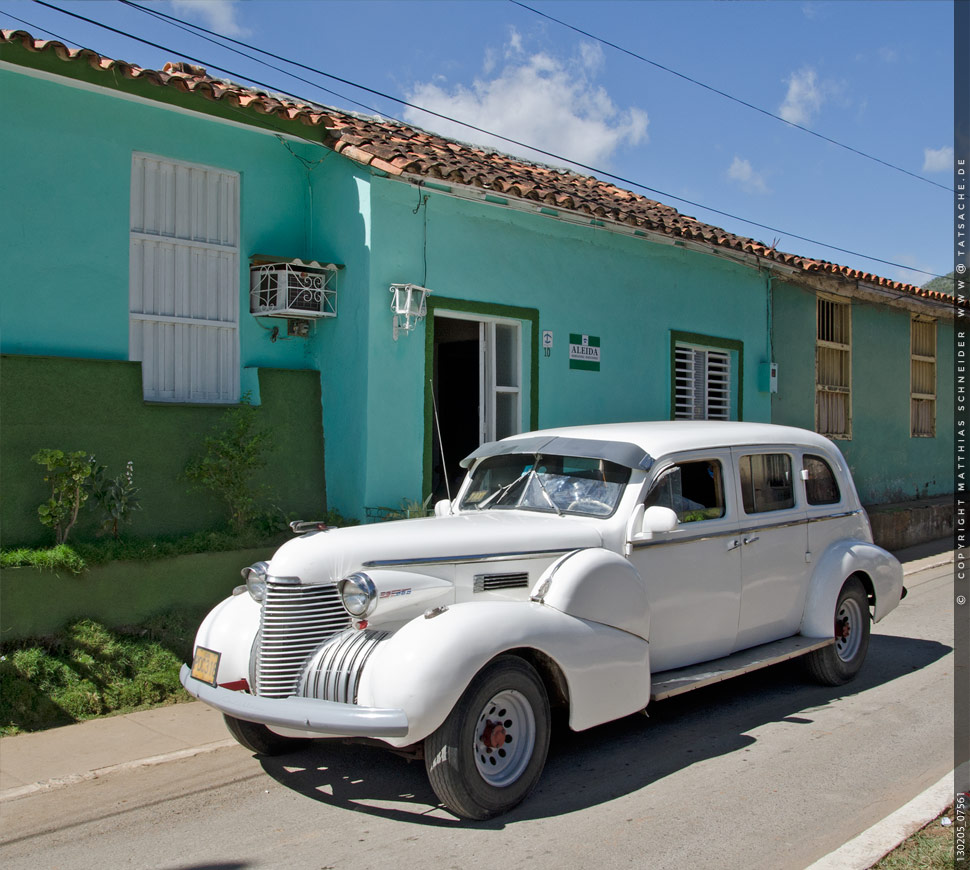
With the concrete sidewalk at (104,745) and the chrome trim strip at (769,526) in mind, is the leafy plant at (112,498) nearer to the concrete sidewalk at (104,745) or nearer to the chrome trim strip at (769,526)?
the concrete sidewalk at (104,745)

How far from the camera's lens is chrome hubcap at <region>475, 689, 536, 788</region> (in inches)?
176

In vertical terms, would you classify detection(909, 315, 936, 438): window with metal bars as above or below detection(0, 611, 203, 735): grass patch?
above

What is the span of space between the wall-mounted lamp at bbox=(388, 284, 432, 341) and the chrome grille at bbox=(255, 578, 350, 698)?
13.6 feet

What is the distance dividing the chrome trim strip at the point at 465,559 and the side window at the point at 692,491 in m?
0.84

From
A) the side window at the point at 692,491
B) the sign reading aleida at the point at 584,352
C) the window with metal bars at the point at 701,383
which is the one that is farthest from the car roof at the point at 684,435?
the window with metal bars at the point at 701,383

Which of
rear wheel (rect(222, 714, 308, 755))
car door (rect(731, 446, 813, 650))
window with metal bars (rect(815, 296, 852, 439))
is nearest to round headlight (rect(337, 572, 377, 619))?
rear wheel (rect(222, 714, 308, 755))

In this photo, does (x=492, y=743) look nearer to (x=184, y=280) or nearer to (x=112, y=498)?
(x=112, y=498)

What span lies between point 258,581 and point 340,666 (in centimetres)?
72

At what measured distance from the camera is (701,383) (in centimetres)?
1223

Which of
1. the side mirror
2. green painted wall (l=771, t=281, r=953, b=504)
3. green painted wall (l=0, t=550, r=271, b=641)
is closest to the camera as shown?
the side mirror

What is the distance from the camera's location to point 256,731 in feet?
17.0

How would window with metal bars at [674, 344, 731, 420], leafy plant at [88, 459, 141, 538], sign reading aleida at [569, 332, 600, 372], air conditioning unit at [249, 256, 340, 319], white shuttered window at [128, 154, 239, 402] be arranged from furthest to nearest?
window with metal bars at [674, 344, 731, 420] < sign reading aleida at [569, 332, 600, 372] < air conditioning unit at [249, 256, 340, 319] < white shuttered window at [128, 154, 239, 402] < leafy plant at [88, 459, 141, 538]

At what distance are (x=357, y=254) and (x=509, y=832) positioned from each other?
545 cm

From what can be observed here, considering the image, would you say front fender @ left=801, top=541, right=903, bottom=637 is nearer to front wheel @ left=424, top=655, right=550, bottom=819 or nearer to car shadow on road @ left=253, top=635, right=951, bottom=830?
car shadow on road @ left=253, top=635, right=951, bottom=830
